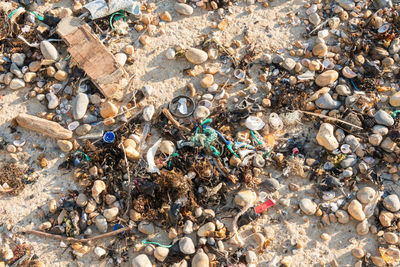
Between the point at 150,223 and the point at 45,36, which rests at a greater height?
the point at 45,36

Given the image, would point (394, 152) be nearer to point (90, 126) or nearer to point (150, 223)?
point (150, 223)

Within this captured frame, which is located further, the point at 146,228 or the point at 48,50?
the point at 48,50

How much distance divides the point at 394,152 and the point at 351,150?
54 cm

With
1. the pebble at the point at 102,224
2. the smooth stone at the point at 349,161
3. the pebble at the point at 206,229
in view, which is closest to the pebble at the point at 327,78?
the smooth stone at the point at 349,161

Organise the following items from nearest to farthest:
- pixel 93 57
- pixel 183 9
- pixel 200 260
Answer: pixel 200 260 → pixel 93 57 → pixel 183 9

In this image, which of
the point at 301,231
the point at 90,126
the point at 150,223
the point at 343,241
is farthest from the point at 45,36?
the point at 343,241

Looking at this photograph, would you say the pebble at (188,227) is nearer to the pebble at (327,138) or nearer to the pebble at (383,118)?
the pebble at (327,138)

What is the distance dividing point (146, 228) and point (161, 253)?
0.35 meters

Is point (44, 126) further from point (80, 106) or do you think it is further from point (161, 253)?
point (161, 253)

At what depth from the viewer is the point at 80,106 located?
5.13 m

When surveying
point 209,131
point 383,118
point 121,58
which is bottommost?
point 209,131

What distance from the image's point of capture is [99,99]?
5.23 metres

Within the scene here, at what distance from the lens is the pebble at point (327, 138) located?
501cm

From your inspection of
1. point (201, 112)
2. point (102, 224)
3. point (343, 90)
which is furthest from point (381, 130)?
point (102, 224)
